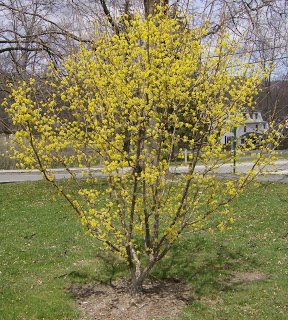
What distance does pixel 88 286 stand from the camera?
549 centimetres

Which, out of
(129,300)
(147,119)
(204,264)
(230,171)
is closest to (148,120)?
(147,119)

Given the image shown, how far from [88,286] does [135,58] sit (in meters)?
2.73

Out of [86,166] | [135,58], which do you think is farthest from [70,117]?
[135,58]

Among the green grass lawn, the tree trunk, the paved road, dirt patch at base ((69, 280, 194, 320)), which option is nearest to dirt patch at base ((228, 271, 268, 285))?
the green grass lawn

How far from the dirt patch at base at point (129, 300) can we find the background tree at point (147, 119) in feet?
1.89

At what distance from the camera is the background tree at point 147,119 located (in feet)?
14.3

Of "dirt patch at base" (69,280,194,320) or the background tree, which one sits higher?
the background tree

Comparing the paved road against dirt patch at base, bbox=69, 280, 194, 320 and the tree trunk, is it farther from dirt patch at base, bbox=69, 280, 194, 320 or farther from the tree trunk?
dirt patch at base, bbox=69, 280, 194, 320

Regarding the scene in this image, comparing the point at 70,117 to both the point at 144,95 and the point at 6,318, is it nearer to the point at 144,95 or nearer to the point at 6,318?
the point at 144,95

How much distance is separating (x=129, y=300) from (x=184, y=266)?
128 centimetres

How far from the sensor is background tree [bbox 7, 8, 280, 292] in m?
4.34

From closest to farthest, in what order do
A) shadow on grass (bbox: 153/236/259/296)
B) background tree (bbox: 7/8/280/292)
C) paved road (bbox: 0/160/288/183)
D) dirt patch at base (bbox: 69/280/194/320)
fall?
background tree (bbox: 7/8/280/292) → dirt patch at base (bbox: 69/280/194/320) → paved road (bbox: 0/160/288/183) → shadow on grass (bbox: 153/236/259/296)

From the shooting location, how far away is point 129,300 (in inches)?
196

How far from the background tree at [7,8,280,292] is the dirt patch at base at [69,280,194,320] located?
0.58 meters
